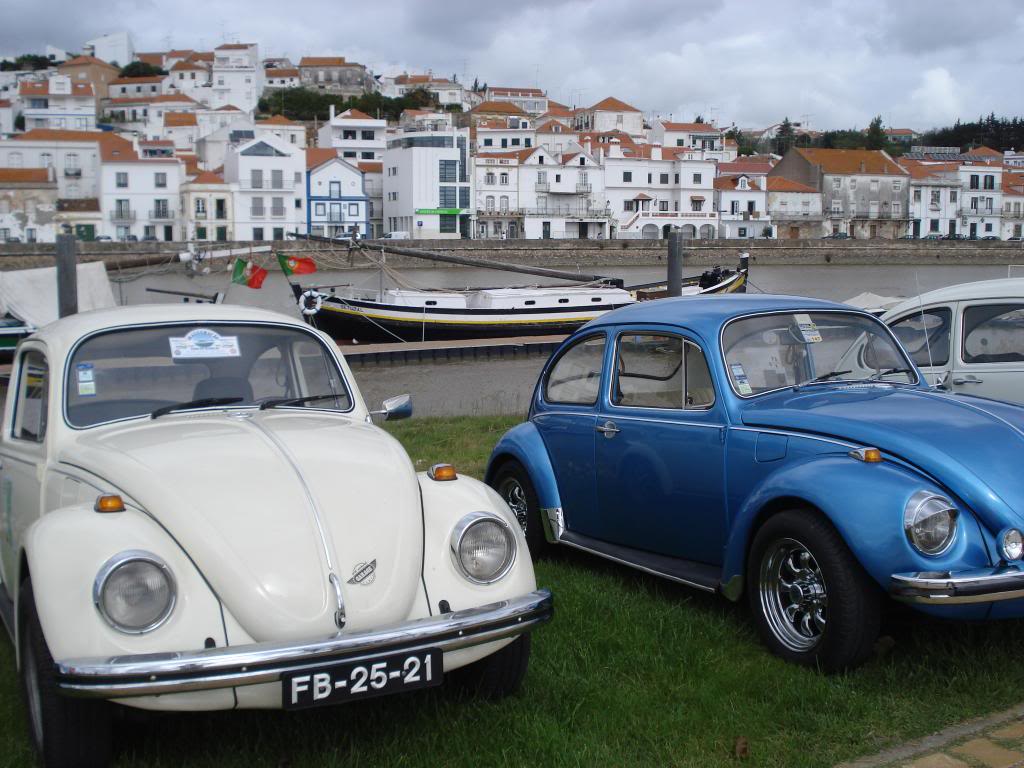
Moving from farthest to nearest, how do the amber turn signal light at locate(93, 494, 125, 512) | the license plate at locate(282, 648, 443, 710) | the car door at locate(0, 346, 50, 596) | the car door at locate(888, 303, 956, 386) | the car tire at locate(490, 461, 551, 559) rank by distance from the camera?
the car door at locate(888, 303, 956, 386) → the car tire at locate(490, 461, 551, 559) → the car door at locate(0, 346, 50, 596) → the amber turn signal light at locate(93, 494, 125, 512) → the license plate at locate(282, 648, 443, 710)

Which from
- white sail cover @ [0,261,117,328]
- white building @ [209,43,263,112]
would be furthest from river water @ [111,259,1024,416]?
white building @ [209,43,263,112]

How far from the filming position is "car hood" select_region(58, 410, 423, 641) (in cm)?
368

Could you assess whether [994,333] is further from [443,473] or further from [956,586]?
[443,473]

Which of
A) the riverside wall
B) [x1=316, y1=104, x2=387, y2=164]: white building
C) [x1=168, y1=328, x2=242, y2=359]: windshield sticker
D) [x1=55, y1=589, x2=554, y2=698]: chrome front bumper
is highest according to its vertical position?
[x1=316, y1=104, x2=387, y2=164]: white building

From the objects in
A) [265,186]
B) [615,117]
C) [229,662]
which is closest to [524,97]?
[615,117]

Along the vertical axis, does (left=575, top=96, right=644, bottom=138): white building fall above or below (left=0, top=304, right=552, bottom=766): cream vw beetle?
above

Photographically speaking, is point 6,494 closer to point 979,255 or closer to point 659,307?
point 659,307

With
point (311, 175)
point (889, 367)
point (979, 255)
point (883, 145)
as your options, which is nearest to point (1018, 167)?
point (883, 145)

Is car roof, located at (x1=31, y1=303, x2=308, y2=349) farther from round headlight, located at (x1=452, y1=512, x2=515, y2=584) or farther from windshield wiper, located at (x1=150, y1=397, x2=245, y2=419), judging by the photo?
round headlight, located at (x1=452, y1=512, x2=515, y2=584)

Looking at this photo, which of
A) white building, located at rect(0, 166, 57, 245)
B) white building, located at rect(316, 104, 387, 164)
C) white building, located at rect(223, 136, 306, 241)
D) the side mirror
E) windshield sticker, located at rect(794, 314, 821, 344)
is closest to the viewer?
the side mirror

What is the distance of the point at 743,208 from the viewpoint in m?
103

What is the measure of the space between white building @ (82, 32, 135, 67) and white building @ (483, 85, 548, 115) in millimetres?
70870

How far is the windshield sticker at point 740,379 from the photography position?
545cm

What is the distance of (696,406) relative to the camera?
5598 mm
